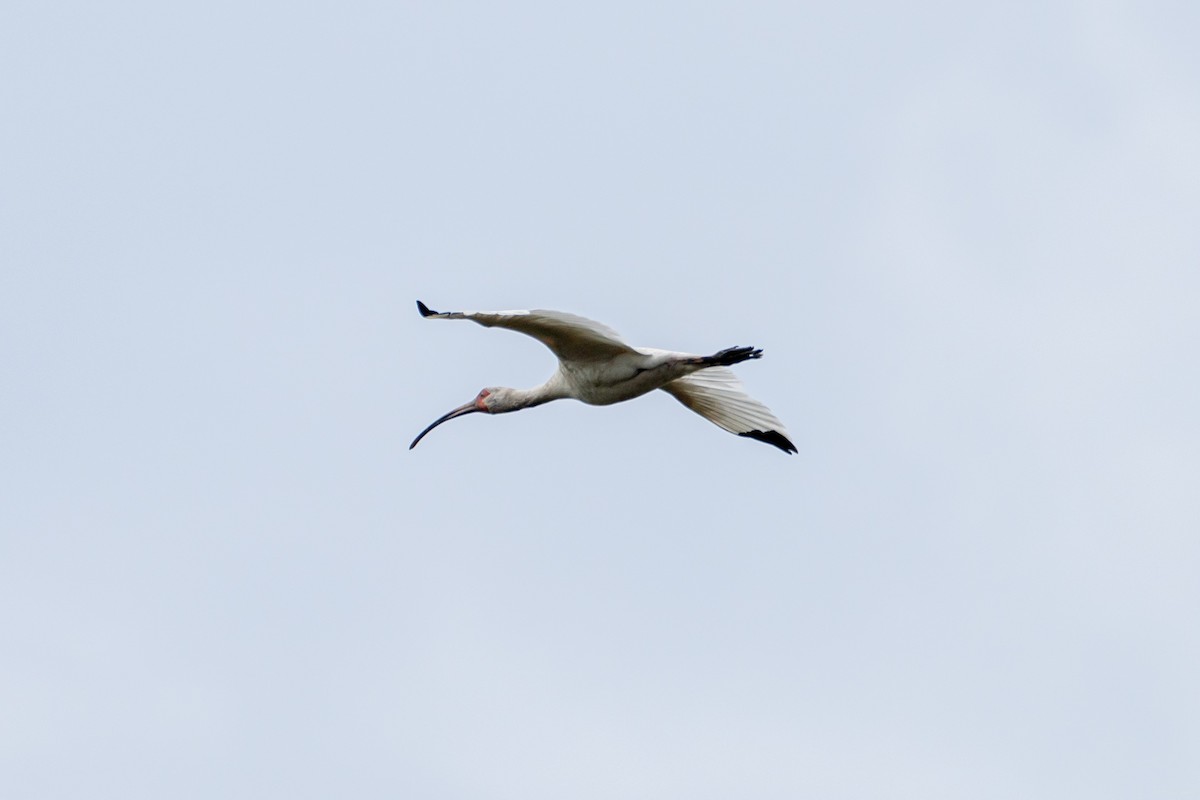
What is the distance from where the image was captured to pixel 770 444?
70.4 ft

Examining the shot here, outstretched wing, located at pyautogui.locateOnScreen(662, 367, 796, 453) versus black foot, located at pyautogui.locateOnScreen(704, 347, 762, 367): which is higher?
outstretched wing, located at pyautogui.locateOnScreen(662, 367, 796, 453)

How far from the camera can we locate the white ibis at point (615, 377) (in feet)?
58.1

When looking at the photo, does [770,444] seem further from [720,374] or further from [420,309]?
[420,309]

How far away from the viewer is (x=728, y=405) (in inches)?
835

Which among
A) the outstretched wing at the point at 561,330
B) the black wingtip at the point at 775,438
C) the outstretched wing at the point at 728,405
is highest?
the outstretched wing at the point at 728,405

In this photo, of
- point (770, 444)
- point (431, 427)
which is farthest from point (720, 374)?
point (431, 427)

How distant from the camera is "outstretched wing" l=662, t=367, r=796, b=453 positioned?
2091 cm

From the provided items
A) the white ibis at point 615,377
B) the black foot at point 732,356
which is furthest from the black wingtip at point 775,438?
the black foot at point 732,356

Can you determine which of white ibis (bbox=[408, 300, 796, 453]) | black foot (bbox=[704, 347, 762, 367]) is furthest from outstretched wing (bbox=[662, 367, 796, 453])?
black foot (bbox=[704, 347, 762, 367])

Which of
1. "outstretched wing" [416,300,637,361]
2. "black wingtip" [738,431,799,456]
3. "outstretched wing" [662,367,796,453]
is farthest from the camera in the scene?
"black wingtip" [738,431,799,456]

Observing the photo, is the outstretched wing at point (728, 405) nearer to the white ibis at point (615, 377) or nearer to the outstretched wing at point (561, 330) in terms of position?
the white ibis at point (615, 377)

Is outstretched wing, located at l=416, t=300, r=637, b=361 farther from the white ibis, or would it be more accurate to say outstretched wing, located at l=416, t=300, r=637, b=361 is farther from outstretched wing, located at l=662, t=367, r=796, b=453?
outstretched wing, located at l=662, t=367, r=796, b=453

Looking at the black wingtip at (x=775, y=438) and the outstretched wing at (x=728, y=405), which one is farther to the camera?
the black wingtip at (x=775, y=438)

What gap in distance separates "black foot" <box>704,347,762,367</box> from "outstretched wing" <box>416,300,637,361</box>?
0.79 metres
